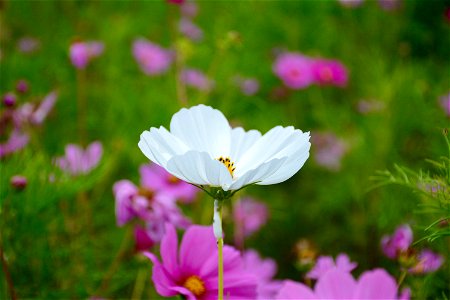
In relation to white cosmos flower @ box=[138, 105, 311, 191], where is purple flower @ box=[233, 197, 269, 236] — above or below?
below

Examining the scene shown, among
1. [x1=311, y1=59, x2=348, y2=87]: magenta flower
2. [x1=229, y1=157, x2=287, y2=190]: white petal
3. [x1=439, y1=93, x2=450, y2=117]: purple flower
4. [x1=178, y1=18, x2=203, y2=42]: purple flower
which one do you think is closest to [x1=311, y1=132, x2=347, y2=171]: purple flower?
[x1=311, y1=59, x2=348, y2=87]: magenta flower

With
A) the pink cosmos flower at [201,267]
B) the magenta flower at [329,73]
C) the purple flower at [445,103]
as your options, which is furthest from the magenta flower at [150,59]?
the pink cosmos flower at [201,267]

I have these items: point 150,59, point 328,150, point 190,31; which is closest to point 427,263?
point 328,150

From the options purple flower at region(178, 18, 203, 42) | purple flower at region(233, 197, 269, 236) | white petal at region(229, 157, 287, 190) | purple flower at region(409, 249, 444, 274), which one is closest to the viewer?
white petal at region(229, 157, 287, 190)

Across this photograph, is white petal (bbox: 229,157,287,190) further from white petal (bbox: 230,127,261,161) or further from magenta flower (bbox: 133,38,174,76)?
magenta flower (bbox: 133,38,174,76)

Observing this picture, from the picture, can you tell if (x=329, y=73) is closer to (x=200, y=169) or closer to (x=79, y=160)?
(x=79, y=160)

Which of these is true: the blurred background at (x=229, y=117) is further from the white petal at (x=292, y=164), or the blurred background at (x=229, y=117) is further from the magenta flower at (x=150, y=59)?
the white petal at (x=292, y=164)

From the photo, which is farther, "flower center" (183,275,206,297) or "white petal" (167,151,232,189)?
"flower center" (183,275,206,297)
